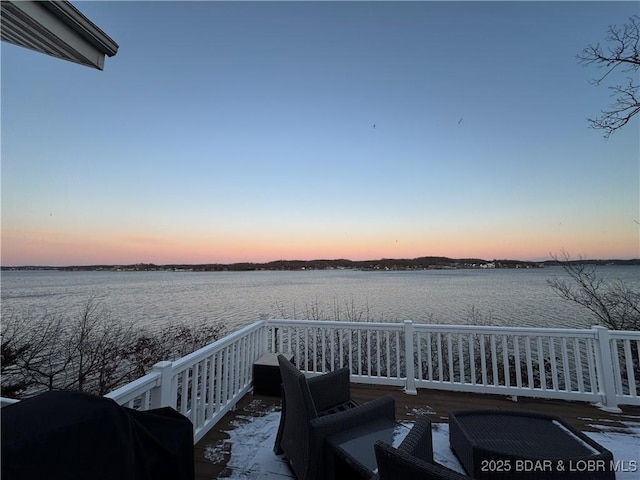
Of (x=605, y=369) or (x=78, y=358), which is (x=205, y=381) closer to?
(x=605, y=369)

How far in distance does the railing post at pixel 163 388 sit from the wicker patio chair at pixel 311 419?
2.58 feet

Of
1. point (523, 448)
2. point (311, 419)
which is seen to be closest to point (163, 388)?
point (311, 419)

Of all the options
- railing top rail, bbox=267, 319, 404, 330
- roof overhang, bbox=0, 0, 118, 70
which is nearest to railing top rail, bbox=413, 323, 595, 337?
railing top rail, bbox=267, 319, 404, 330

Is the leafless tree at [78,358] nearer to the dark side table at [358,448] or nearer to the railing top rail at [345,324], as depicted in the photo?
the railing top rail at [345,324]

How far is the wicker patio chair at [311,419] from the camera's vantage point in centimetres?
193

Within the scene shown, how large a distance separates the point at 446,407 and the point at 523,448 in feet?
4.64

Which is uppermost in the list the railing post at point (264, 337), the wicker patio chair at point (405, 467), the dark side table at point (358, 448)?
the wicker patio chair at point (405, 467)

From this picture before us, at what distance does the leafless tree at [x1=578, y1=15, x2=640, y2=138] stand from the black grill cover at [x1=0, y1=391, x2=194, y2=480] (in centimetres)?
554

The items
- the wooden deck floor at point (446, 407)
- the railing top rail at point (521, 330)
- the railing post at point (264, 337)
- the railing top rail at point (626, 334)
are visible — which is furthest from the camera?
the railing post at point (264, 337)

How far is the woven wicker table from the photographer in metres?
1.69

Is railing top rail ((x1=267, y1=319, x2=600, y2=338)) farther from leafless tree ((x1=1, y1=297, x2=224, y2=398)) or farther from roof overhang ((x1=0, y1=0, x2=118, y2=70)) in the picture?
leafless tree ((x1=1, y1=297, x2=224, y2=398))

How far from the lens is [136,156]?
21.5 feet

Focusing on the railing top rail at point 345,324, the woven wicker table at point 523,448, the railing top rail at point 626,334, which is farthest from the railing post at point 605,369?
the railing top rail at point 345,324

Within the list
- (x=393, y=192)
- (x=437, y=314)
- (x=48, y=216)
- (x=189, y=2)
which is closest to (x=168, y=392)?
(x=48, y=216)
